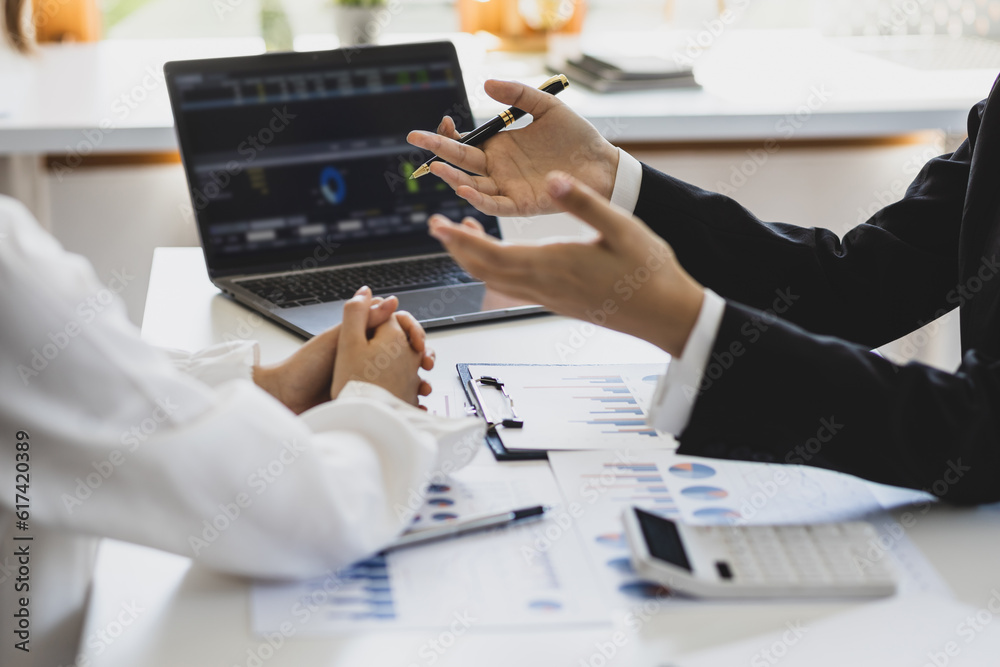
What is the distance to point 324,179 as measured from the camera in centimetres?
136

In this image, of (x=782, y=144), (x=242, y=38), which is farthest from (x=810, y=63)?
(x=242, y=38)

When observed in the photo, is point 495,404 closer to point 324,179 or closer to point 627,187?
point 627,187

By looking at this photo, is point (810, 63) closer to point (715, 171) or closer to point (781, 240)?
point (715, 171)

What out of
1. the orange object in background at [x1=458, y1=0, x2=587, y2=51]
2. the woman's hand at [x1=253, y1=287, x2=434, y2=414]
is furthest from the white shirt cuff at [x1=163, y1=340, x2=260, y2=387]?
the orange object in background at [x1=458, y1=0, x2=587, y2=51]

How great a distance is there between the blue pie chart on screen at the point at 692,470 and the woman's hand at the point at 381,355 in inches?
9.4

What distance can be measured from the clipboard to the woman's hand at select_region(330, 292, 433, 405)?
2.3 inches

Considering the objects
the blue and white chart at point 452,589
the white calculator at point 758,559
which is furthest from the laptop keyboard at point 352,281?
the white calculator at point 758,559

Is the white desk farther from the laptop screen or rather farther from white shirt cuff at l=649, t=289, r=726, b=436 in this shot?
the laptop screen

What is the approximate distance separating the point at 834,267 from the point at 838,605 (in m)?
0.57

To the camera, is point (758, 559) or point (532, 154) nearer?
point (758, 559)

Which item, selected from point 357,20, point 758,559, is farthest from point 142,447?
point 357,20

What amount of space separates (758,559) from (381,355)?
0.38 m

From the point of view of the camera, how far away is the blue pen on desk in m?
0.73

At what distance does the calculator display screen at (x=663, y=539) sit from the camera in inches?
27.1
